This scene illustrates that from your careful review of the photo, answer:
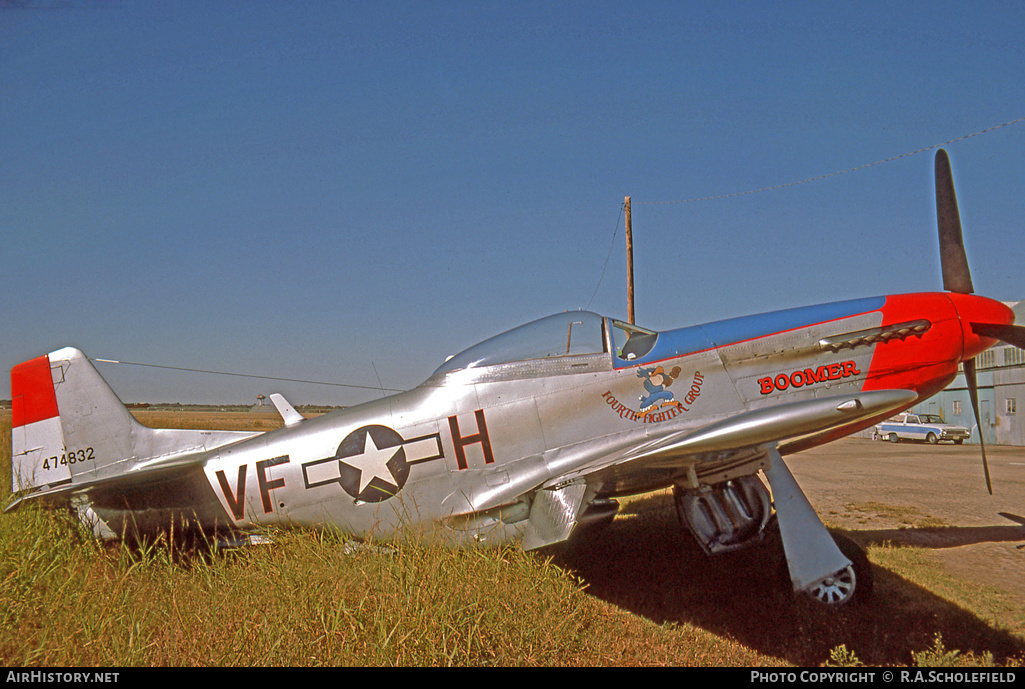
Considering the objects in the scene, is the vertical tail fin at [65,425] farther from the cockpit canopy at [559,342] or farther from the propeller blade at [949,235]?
the propeller blade at [949,235]

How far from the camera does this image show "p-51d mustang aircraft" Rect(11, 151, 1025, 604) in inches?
185

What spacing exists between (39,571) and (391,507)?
2.90 meters

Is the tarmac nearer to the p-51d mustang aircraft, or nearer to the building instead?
the p-51d mustang aircraft

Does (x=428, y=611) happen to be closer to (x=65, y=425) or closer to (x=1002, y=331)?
(x=65, y=425)

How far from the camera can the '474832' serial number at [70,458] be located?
5.47 meters

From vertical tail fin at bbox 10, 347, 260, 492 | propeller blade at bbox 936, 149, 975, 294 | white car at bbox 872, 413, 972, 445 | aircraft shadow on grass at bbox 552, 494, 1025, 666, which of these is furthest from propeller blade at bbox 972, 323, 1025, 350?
white car at bbox 872, 413, 972, 445

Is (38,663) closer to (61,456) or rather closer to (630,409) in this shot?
(61,456)

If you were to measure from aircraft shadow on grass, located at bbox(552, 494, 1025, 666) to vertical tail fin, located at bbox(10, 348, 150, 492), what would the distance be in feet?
14.7

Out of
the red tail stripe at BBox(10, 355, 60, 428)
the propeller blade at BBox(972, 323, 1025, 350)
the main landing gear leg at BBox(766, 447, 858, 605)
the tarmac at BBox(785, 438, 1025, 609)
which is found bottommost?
the tarmac at BBox(785, 438, 1025, 609)

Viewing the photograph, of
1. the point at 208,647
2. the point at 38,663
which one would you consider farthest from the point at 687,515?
the point at 38,663

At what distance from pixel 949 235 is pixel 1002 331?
4.51 ft

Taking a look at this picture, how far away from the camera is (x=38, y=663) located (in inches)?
141

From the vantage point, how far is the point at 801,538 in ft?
11.6

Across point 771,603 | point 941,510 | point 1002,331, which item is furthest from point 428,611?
point 941,510
